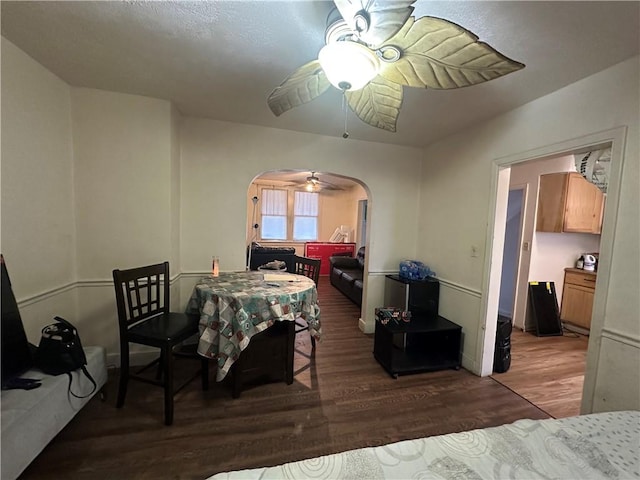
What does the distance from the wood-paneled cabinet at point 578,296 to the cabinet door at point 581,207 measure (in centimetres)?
62

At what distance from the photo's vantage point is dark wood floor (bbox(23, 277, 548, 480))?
1547 millimetres

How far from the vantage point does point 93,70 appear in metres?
1.93

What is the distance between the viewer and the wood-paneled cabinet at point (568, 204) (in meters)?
3.50

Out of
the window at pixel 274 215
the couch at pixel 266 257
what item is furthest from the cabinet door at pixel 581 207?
the window at pixel 274 215

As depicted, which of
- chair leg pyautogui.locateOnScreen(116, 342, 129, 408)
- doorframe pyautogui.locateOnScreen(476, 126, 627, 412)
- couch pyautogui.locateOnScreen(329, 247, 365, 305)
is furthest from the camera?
couch pyautogui.locateOnScreen(329, 247, 365, 305)

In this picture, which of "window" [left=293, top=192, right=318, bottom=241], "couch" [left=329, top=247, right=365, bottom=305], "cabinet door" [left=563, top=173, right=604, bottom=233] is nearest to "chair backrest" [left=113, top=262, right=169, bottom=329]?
"couch" [left=329, top=247, right=365, bottom=305]

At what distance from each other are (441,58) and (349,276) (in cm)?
420

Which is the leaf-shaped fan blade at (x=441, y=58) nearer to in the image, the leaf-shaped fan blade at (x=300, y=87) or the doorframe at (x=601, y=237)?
the leaf-shaped fan blade at (x=300, y=87)

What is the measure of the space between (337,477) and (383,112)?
1616 millimetres

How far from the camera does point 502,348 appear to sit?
262cm

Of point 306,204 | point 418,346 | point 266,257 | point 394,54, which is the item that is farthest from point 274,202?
point 394,54

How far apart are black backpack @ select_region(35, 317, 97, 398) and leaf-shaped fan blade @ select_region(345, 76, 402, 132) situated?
2145 millimetres

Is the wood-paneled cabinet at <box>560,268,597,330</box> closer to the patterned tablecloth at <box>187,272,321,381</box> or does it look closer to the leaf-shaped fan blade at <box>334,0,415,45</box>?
the patterned tablecloth at <box>187,272,321,381</box>

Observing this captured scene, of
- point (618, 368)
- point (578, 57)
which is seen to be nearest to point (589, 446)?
point (618, 368)
